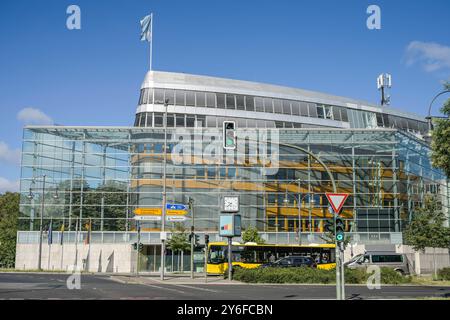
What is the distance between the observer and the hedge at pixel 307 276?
1373 inches

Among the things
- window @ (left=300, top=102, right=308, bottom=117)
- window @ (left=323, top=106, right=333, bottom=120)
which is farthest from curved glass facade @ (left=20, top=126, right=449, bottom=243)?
window @ (left=323, top=106, right=333, bottom=120)

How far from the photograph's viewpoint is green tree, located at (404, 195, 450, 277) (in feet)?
145

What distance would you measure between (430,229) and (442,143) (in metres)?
25.3

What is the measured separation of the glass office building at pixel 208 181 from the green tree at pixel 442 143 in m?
34.7

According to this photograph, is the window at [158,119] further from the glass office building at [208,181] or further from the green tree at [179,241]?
the green tree at [179,241]

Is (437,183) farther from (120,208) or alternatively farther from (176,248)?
(120,208)

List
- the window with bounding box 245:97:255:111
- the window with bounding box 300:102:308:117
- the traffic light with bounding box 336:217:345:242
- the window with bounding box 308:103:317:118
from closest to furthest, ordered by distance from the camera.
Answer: the traffic light with bounding box 336:217:345:242, the window with bounding box 245:97:255:111, the window with bounding box 300:102:308:117, the window with bounding box 308:103:317:118

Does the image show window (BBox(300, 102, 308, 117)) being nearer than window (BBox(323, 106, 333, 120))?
Yes

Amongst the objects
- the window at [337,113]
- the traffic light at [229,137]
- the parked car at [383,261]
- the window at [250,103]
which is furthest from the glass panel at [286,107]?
the traffic light at [229,137]

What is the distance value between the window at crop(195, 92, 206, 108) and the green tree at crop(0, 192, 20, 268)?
A: 3251cm

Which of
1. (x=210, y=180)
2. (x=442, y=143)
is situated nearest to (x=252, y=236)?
(x=210, y=180)

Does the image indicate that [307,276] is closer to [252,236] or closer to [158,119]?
[252,236]

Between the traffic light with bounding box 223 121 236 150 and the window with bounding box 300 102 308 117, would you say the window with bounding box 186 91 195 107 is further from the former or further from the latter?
the traffic light with bounding box 223 121 236 150
